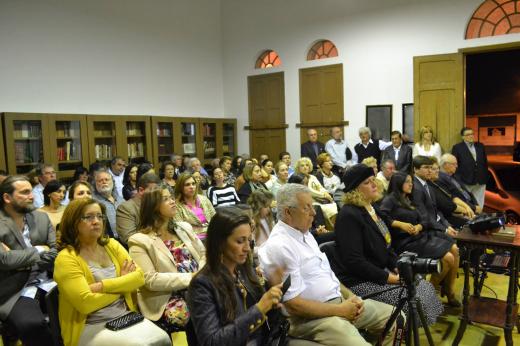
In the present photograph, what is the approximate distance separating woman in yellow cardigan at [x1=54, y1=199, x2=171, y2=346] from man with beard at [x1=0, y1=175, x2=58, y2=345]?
0.38 metres

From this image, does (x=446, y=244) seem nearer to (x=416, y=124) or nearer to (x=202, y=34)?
(x=416, y=124)

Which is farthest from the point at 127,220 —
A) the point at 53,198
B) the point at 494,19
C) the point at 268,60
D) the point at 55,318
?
the point at 268,60

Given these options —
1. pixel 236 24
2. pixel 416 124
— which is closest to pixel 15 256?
pixel 416 124

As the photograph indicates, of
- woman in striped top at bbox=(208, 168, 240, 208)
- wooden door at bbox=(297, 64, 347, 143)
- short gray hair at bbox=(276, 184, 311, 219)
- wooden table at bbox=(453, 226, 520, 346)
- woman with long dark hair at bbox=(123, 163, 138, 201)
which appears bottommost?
wooden table at bbox=(453, 226, 520, 346)

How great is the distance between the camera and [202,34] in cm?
955

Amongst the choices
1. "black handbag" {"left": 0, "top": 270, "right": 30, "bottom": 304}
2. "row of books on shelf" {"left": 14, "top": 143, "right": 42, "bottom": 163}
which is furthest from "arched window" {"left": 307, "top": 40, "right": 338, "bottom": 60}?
"black handbag" {"left": 0, "top": 270, "right": 30, "bottom": 304}

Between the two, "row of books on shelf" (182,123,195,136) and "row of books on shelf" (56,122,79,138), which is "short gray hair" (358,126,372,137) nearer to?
"row of books on shelf" (182,123,195,136)

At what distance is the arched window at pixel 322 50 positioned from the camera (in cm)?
873

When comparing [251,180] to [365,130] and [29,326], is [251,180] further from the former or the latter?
[365,130]

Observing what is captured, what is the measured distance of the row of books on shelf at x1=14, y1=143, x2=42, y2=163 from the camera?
20.0ft

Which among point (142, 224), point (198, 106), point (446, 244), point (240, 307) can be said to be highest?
point (198, 106)

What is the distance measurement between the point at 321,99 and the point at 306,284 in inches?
280

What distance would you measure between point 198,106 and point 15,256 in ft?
24.3

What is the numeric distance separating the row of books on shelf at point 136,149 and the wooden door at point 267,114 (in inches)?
111
